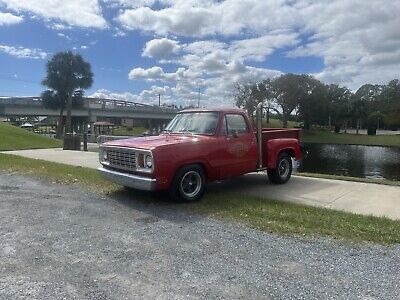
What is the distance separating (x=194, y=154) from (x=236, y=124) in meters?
1.48

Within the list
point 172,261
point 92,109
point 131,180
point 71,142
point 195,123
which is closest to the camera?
point 172,261

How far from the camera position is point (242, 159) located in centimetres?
802

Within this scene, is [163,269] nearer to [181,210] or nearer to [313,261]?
[313,261]

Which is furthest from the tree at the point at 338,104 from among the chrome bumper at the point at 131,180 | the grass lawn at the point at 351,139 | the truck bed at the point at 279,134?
the chrome bumper at the point at 131,180

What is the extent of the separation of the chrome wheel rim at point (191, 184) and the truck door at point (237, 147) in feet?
2.09

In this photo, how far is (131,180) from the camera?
22.7 ft

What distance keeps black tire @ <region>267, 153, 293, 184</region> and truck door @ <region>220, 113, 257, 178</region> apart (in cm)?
95

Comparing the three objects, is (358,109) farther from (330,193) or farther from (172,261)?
(172,261)

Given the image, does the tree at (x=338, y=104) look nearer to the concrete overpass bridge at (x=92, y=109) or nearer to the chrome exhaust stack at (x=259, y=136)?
the concrete overpass bridge at (x=92, y=109)

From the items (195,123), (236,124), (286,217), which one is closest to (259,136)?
(236,124)

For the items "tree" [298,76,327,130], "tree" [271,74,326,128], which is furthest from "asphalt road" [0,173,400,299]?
"tree" [298,76,327,130]

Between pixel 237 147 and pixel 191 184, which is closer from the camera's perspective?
pixel 191 184

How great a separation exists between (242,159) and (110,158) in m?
2.69

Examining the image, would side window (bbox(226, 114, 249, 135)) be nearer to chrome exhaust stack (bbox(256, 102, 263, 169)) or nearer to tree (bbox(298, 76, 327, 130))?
chrome exhaust stack (bbox(256, 102, 263, 169))
